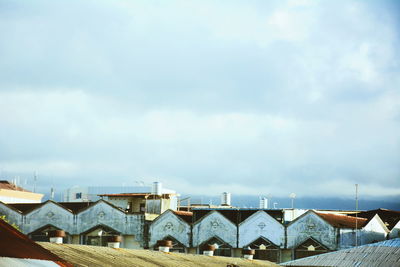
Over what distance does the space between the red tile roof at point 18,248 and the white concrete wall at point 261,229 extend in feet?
157

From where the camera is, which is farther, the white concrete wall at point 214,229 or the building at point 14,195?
the building at point 14,195

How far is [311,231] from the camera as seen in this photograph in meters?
61.9

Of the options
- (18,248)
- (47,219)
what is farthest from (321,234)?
(18,248)

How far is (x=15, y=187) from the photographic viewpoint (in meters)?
98.7

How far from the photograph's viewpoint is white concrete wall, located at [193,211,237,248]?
64.5m

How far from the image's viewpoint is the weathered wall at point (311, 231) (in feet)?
199

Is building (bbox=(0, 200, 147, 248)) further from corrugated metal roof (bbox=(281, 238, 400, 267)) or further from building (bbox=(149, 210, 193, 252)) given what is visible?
corrugated metal roof (bbox=(281, 238, 400, 267))

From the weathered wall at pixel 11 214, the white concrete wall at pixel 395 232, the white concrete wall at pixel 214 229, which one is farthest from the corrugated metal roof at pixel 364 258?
the weathered wall at pixel 11 214

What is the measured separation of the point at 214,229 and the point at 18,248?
1985 inches

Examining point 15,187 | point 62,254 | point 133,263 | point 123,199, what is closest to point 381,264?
point 133,263

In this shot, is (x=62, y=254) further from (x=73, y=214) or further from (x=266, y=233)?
(x=73, y=214)

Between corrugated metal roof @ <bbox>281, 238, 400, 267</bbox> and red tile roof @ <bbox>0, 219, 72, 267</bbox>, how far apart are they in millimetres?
33411

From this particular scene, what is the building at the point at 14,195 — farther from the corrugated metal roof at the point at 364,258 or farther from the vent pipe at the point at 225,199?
the corrugated metal roof at the point at 364,258

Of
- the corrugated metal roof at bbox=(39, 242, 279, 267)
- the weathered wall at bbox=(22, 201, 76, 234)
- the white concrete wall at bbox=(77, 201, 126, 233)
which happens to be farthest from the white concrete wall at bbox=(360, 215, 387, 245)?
the corrugated metal roof at bbox=(39, 242, 279, 267)
